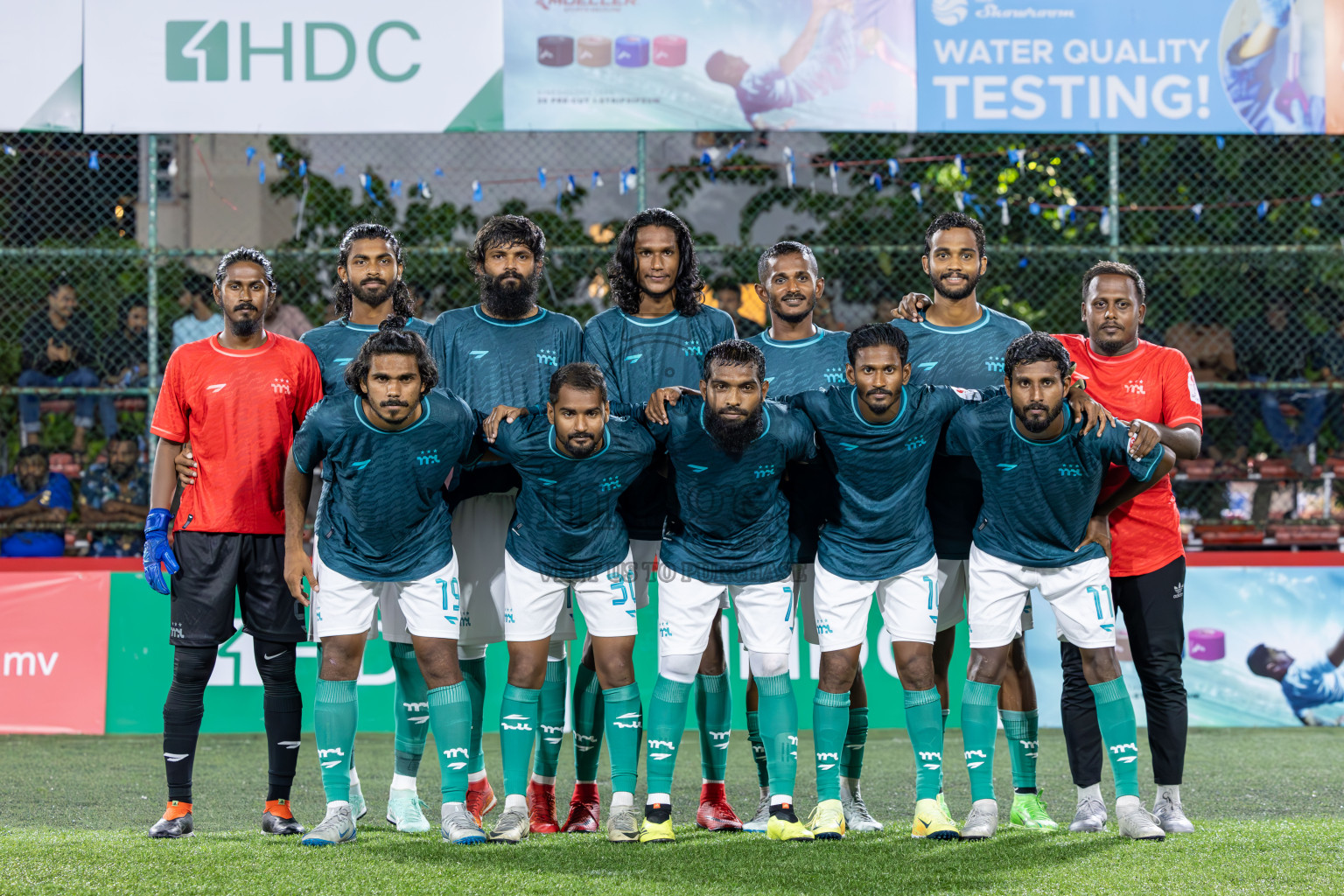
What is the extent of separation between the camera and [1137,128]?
322 inches

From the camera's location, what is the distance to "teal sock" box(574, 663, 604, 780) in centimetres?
496

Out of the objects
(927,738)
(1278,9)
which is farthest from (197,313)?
(1278,9)

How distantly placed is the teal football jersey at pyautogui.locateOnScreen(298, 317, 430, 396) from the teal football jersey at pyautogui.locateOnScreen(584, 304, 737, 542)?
711mm

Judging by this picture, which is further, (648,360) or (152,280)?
(152,280)

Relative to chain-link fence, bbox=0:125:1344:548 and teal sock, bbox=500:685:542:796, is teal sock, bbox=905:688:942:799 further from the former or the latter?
chain-link fence, bbox=0:125:1344:548

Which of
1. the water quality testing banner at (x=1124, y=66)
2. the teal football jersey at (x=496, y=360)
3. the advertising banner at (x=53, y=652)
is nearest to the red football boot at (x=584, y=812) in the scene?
the teal football jersey at (x=496, y=360)

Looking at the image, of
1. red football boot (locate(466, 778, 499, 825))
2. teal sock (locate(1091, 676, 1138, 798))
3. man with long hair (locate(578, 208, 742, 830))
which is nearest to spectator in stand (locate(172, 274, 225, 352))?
red football boot (locate(466, 778, 499, 825))

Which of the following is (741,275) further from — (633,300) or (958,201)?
(633,300)

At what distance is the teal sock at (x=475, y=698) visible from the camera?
17.4ft

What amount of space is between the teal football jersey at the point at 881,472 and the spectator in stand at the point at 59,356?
6170mm

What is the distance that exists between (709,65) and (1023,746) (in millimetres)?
4893

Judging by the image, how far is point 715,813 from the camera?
484 cm

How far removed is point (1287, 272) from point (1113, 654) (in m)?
7.05

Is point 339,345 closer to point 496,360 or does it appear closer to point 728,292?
point 496,360
